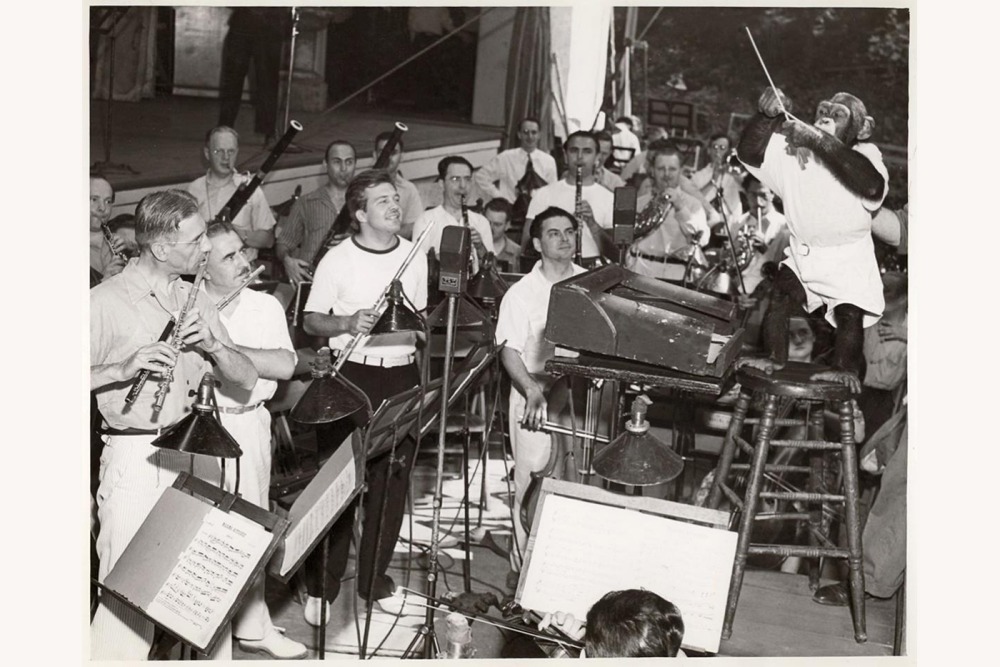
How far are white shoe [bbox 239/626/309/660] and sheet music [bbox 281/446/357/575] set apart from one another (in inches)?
41.6

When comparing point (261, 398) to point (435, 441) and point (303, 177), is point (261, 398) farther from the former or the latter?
point (303, 177)

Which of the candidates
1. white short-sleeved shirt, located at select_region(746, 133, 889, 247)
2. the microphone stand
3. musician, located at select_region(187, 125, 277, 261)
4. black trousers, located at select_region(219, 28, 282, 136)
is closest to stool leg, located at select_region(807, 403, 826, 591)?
white short-sleeved shirt, located at select_region(746, 133, 889, 247)

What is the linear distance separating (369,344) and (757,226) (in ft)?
10.9

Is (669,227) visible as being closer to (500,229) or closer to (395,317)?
(500,229)

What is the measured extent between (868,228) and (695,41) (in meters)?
6.84

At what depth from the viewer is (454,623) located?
134 inches

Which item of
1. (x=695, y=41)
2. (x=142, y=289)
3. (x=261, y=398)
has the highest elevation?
(x=695, y=41)

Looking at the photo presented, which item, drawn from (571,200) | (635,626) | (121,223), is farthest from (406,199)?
(635,626)

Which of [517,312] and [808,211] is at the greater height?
[808,211]

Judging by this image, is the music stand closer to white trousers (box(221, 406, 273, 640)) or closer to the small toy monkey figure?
white trousers (box(221, 406, 273, 640))

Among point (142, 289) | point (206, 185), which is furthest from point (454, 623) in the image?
point (206, 185)

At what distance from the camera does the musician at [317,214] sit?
6441 mm

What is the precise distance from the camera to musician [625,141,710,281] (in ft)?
22.1

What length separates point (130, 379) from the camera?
3.45 meters
